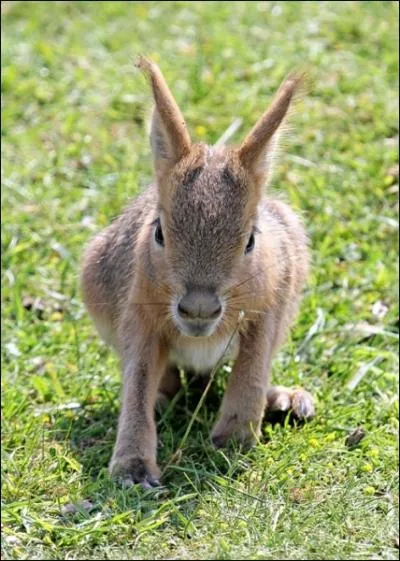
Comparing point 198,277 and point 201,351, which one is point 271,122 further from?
point 201,351

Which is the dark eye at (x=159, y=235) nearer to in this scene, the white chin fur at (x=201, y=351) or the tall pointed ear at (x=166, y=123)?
the tall pointed ear at (x=166, y=123)

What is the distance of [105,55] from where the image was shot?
420 inches

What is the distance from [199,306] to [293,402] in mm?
1400

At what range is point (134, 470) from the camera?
608 centimetres

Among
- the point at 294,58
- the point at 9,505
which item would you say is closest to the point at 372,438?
the point at 9,505

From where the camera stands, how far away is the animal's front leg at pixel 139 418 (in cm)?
609

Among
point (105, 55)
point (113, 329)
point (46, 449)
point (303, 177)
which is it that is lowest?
point (46, 449)

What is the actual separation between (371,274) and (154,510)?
3.04 m

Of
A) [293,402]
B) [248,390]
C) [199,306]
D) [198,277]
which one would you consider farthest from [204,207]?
[293,402]

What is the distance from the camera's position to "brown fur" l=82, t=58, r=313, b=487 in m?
5.80

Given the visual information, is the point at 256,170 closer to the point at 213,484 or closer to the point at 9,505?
the point at 213,484

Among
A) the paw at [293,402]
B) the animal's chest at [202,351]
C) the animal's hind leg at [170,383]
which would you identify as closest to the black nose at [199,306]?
the animal's chest at [202,351]

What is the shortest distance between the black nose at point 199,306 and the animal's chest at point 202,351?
2.28 ft

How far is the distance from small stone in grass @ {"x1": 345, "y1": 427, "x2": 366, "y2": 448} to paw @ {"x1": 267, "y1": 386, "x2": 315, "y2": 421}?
10.8 inches
